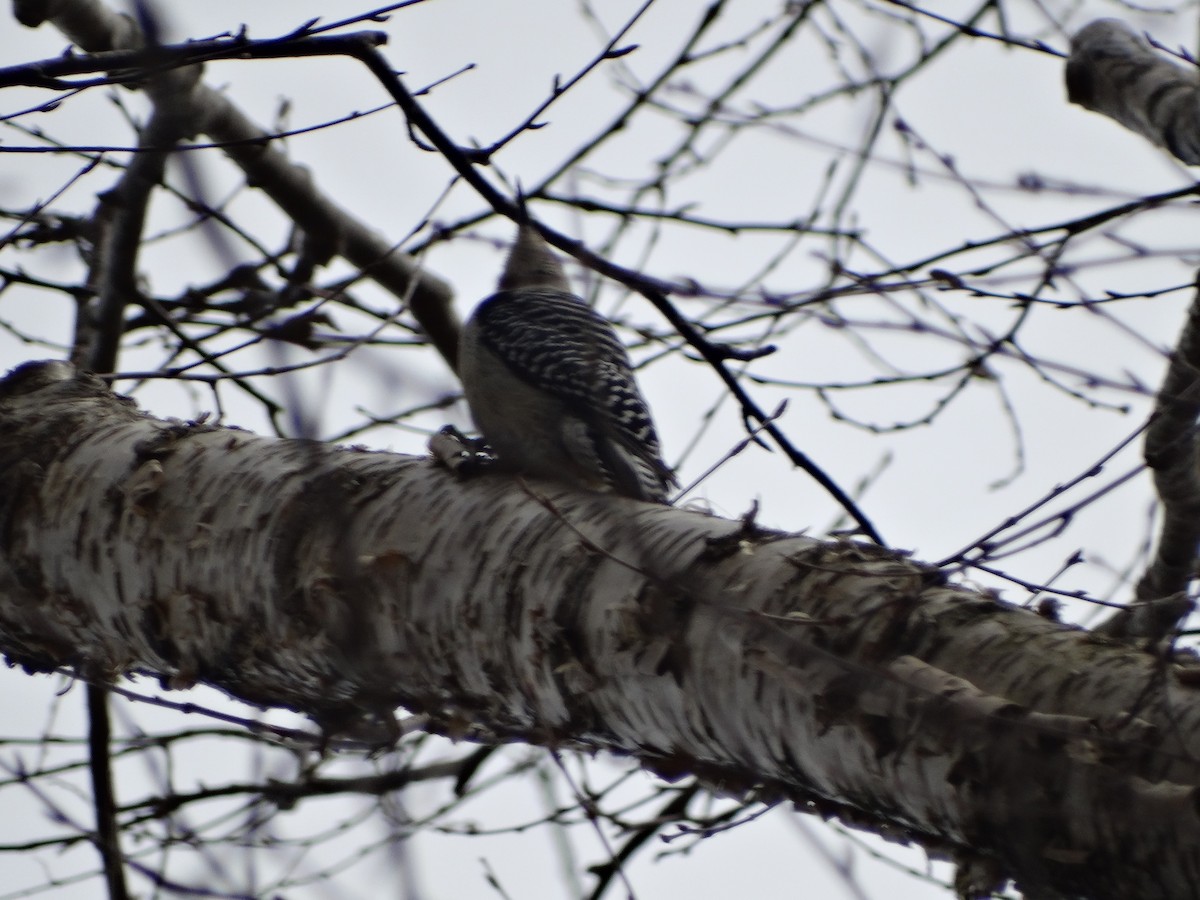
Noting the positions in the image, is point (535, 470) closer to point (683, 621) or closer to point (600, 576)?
point (600, 576)

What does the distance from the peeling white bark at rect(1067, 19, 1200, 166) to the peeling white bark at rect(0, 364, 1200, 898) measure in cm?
229

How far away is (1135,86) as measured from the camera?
3.86m

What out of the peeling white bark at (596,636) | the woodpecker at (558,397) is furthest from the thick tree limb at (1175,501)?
the woodpecker at (558,397)

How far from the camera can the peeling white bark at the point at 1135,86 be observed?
139 inches

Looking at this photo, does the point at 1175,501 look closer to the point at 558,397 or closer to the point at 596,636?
the point at 558,397

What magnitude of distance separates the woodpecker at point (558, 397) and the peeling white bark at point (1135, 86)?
73.0 inches

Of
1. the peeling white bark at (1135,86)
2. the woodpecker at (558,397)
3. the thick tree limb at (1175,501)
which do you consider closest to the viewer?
the thick tree limb at (1175,501)

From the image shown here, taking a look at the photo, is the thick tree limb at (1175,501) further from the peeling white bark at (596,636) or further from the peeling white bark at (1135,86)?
the peeling white bark at (596,636)

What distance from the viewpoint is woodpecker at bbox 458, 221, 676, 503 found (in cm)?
393

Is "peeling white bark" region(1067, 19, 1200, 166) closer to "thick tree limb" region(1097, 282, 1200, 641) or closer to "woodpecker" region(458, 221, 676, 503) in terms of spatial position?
"thick tree limb" region(1097, 282, 1200, 641)

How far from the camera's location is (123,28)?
3779mm

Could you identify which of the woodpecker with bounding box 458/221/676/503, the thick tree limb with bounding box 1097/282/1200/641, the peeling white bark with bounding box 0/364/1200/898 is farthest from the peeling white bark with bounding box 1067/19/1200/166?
the peeling white bark with bounding box 0/364/1200/898

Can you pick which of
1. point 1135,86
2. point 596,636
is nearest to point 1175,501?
point 1135,86

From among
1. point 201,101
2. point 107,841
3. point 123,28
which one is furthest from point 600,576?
point 123,28
